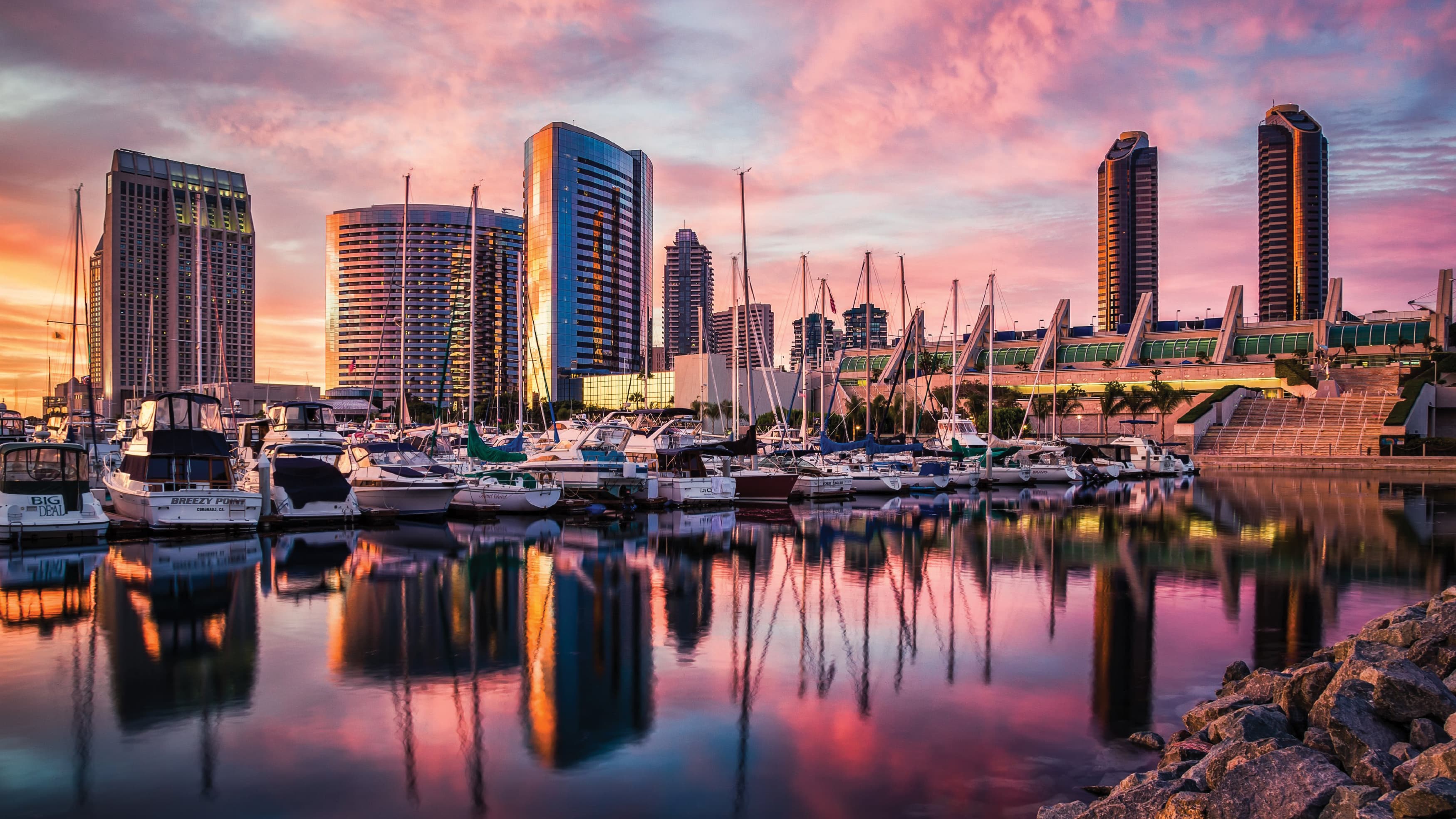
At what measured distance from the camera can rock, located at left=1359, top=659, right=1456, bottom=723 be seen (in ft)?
27.4

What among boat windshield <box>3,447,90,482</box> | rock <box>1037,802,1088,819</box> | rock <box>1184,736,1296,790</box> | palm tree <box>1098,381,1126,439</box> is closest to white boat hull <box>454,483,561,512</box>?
boat windshield <box>3,447,90,482</box>

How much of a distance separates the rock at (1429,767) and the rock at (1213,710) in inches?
119

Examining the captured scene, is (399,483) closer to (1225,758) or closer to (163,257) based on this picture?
(1225,758)

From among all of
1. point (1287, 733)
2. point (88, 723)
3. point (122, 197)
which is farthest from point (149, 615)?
point (122, 197)

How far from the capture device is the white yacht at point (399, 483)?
33.2 m

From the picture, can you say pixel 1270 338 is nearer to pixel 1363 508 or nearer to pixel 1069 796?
pixel 1363 508

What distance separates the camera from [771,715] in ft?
37.8

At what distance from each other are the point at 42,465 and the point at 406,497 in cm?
1070

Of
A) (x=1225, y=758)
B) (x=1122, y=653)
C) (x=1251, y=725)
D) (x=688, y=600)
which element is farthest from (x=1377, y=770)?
(x=688, y=600)

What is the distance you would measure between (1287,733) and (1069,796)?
2.17 m

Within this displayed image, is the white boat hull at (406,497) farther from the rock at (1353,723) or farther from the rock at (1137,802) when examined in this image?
the rock at (1353,723)

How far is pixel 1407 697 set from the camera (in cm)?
842

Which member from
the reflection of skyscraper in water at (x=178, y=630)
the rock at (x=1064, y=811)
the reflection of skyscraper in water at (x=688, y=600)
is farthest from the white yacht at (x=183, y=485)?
the rock at (x=1064, y=811)

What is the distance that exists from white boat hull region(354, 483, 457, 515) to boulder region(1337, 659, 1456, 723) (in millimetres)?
29275
